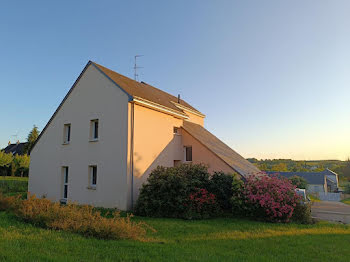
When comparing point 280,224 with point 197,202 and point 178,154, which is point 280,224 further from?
point 178,154

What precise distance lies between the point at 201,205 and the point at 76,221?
6031mm

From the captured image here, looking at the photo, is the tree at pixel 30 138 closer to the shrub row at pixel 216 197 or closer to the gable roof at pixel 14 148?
the gable roof at pixel 14 148

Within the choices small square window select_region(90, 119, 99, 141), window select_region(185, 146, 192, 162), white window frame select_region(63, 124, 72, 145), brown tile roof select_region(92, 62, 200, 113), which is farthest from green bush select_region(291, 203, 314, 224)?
white window frame select_region(63, 124, 72, 145)

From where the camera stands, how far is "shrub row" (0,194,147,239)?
7020 mm

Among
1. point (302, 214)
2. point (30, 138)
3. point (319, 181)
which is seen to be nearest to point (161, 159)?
point (302, 214)

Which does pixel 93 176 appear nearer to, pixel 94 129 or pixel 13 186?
pixel 94 129

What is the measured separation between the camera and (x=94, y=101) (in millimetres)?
15844

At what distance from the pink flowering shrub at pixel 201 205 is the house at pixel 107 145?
11.5 ft

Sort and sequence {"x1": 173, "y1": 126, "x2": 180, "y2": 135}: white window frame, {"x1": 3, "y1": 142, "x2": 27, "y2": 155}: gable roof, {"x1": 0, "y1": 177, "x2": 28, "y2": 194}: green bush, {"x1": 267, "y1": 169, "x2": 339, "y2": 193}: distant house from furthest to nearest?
{"x1": 267, "y1": 169, "x2": 339, "y2": 193}: distant house < {"x1": 3, "y1": 142, "x2": 27, "y2": 155}: gable roof < {"x1": 0, "y1": 177, "x2": 28, "y2": 194}: green bush < {"x1": 173, "y1": 126, "x2": 180, "y2": 135}: white window frame

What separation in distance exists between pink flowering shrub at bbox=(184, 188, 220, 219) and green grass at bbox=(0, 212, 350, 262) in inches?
82.7

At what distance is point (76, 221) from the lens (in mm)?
7609

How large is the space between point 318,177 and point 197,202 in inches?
2458

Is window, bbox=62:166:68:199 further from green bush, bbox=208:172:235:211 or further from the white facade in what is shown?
green bush, bbox=208:172:235:211

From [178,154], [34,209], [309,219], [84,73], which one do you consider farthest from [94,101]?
[309,219]
